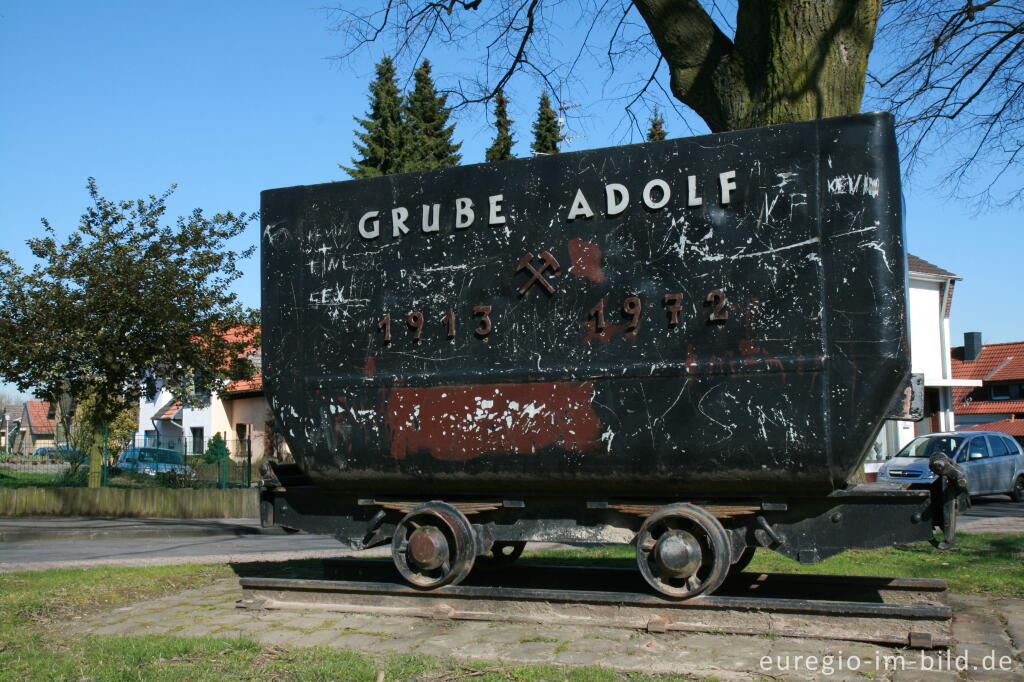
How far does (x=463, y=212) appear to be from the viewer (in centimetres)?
629

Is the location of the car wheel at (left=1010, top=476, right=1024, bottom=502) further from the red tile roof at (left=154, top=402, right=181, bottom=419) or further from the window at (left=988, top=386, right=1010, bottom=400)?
the red tile roof at (left=154, top=402, right=181, bottom=419)

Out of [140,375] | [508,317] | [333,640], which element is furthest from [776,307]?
[140,375]

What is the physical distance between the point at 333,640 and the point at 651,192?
3356 millimetres

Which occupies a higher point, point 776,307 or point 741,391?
point 776,307

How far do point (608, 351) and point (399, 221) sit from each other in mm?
1790

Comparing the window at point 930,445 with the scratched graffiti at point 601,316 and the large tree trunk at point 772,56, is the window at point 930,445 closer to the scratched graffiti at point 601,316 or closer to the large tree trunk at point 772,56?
the large tree trunk at point 772,56

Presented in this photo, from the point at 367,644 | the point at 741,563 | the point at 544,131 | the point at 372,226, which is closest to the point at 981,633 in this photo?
the point at 741,563

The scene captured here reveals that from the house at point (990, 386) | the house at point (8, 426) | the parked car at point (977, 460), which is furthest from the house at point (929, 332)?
the house at point (8, 426)

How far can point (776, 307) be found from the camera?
17.6 ft

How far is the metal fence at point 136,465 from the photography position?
1947 cm

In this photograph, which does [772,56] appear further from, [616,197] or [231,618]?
[231,618]

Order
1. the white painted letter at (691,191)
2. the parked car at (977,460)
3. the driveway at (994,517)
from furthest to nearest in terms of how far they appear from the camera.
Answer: the parked car at (977,460) < the driveway at (994,517) < the white painted letter at (691,191)

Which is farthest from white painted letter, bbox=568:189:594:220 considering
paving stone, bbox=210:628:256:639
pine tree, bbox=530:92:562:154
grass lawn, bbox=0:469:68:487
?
pine tree, bbox=530:92:562:154

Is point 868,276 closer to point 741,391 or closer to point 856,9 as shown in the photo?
point 741,391
